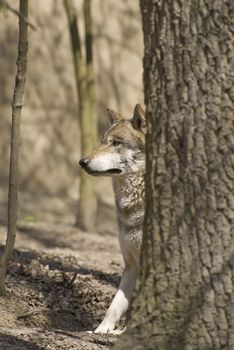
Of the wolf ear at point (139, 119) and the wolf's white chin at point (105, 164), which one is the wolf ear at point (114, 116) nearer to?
the wolf ear at point (139, 119)

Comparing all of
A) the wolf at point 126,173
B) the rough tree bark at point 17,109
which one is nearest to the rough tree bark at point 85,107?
the wolf at point 126,173

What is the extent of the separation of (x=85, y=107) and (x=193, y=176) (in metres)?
8.06

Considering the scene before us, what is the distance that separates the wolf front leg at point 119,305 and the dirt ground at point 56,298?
19 centimetres

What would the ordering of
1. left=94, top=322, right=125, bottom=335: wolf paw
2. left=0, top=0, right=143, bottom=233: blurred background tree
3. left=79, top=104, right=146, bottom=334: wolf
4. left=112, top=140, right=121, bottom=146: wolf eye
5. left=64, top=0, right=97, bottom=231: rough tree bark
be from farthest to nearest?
1. left=0, top=0, right=143, bottom=233: blurred background tree
2. left=64, top=0, right=97, bottom=231: rough tree bark
3. left=112, top=140, right=121, bottom=146: wolf eye
4. left=79, top=104, right=146, bottom=334: wolf
5. left=94, top=322, right=125, bottom=335: wolf paw

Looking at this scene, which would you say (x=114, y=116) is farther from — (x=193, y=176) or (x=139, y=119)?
(x=193, y=176)

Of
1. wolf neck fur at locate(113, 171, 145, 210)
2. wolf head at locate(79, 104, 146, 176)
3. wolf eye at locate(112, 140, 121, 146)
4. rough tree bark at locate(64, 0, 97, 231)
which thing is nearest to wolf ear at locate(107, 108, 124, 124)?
wolf head at locate(79, 104, 146, 176)

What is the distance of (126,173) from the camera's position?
298 inches

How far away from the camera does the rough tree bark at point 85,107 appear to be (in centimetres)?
1252

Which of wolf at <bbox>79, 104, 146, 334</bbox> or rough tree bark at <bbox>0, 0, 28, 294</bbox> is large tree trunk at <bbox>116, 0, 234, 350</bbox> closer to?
rough tree bark at <bbox>0, 0, 28, 294</bbox>

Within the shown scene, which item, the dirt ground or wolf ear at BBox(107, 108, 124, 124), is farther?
wolf ear at BBox(107, 108, 124, 124)

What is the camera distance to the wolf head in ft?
24.9

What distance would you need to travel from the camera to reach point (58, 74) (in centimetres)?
1521

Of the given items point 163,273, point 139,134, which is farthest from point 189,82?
point 139,134

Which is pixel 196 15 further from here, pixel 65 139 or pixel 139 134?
pixel 65 139
